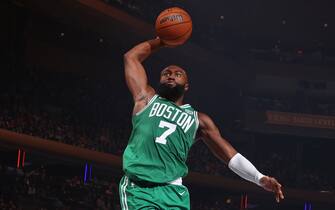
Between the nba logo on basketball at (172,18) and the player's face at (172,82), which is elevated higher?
the nba logo on basketball at (172,18)

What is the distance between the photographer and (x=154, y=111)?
454cm

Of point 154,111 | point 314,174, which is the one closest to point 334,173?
point 314,174

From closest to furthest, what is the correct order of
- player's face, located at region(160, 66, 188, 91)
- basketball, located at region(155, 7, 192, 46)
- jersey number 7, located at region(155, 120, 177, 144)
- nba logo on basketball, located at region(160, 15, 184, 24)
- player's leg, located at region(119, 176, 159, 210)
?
player's leg, located at region(119, 176, 159, 210)
jersey number 7, located at region(155, 120, 177, 144)
player's face, located at region(160, 66, 188, 91)
basketball, located at region(155, 7, 192, 46)
nba logo on basketball, located at region(160, 15, 184, 24)

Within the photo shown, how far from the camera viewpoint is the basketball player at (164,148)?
4332mm

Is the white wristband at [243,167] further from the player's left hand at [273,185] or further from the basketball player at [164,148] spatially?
the player's left hand at [273,185]

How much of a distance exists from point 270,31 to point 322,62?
2.65 meters

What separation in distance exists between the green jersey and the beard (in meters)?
0.05

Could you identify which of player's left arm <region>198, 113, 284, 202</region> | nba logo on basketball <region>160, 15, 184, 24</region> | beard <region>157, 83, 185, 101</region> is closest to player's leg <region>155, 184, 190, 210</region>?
player's left arm <region>198, 113, 284, 202</region>

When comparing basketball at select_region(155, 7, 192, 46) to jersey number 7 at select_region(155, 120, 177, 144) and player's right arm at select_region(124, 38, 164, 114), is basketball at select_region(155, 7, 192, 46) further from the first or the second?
jersey number 7 at select_region(155, 120, 177, 144)

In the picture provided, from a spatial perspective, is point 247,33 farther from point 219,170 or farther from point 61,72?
point 61,72

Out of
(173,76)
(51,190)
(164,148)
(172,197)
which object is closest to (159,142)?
(164,148)

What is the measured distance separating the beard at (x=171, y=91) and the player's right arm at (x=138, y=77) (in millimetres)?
87

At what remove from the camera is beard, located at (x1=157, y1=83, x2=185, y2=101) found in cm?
461

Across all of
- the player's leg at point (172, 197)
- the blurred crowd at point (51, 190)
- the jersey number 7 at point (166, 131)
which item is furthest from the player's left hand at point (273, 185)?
the blurred crowd at point (51, 190)
